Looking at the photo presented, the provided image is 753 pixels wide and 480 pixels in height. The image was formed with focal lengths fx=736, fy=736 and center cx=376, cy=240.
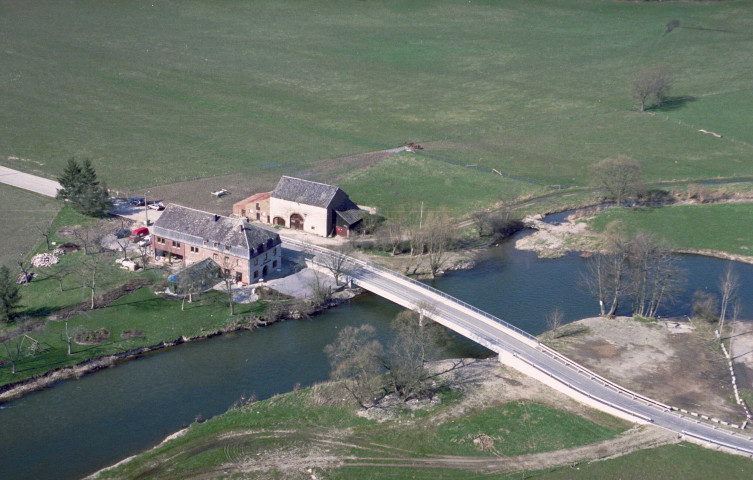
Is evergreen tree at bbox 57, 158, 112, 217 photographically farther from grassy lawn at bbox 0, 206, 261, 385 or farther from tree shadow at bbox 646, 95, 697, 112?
tree shadow at bbox 646, 95, 697, 112

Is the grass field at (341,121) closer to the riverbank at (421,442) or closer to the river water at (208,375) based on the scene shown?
the river water at (208,375)

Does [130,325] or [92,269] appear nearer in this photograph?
[130,325]

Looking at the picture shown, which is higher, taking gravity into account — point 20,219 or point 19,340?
point 20,219

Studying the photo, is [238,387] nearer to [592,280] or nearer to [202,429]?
[202,429]

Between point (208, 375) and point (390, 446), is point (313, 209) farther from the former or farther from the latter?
point (390, 446)

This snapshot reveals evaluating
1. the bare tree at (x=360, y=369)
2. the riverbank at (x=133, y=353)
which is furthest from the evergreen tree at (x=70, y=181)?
the bare tree at (x=360, y=369)

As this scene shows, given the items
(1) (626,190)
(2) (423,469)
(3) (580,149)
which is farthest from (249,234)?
(3) (580,149)

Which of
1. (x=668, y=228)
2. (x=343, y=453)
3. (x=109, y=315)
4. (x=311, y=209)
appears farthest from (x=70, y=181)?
(x=668, y=228)
